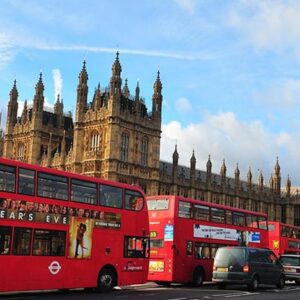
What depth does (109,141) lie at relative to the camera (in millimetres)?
65875

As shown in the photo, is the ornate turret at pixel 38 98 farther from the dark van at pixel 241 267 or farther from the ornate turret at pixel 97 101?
the dark van at pixel 241 267

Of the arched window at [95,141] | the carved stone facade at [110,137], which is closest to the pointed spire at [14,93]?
the carved stone facade at [110,137]

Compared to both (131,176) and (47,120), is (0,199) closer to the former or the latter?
(131,176)

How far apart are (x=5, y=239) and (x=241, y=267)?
36.2 ft

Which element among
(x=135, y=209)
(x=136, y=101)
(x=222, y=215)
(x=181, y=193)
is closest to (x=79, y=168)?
(x=136, y=101)

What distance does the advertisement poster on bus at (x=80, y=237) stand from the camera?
19859 millimetres

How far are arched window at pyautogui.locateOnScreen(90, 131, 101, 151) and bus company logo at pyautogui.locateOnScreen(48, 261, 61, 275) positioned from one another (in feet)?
160

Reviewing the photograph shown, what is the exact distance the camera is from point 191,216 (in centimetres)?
2694

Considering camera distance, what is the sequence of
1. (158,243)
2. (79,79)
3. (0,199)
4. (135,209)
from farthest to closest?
(79,79) → (158,243) → (135,209) → (0,199)

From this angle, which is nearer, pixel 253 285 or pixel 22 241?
pixel 22 241

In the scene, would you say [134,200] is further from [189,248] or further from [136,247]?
[189,248]

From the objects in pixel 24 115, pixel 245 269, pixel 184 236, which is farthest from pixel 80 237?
pixel 24 115

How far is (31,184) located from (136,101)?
5257 cm

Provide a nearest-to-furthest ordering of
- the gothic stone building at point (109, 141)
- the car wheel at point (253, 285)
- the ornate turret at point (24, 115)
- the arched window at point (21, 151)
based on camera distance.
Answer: the car wheel at point (253, 285)
the gothic stone building at point (109, 141)
the arched window at point (21, 151)
the ornate turret at point (24, 115)
